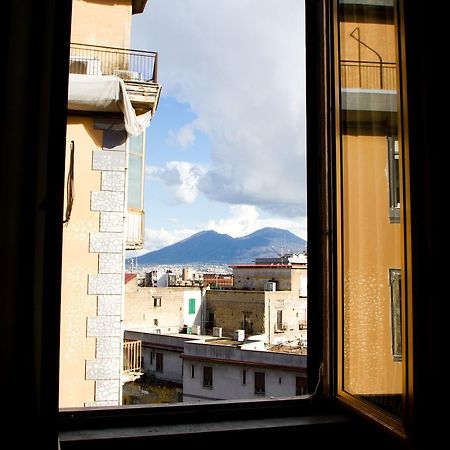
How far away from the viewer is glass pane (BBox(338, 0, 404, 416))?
1.34m

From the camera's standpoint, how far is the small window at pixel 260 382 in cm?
715

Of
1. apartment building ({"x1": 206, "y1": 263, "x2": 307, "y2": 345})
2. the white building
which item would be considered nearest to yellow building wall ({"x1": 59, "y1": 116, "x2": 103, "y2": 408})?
the white building

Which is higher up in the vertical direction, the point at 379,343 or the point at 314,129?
the point at 314,129

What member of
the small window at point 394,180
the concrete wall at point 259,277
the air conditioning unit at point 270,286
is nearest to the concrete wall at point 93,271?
the small window at point 394,180

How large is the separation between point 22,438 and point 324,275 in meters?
0.93

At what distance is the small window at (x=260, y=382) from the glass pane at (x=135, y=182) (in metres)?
3.60

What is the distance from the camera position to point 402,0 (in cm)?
130

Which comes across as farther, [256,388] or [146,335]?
[146,335]

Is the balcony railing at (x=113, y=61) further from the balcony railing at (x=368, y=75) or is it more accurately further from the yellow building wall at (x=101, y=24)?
the balcony railing at (x=368, y=75)

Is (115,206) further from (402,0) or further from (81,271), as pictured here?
(402,0)

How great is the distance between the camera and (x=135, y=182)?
4598 mm

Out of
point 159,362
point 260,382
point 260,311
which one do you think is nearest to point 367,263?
point 260,382

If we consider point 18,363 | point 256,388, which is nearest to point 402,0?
point 18,363

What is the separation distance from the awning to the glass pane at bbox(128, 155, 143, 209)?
0.70 metres
